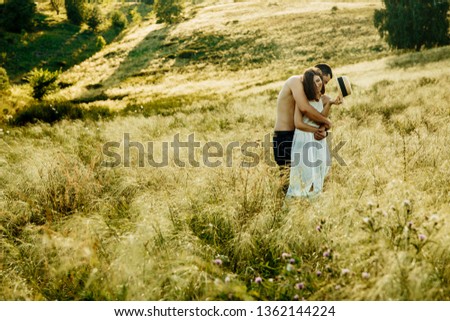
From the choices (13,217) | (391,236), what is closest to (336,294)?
(391,236)

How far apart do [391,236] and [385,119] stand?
233 inches

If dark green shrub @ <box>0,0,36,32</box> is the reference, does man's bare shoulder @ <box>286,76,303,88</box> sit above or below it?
below

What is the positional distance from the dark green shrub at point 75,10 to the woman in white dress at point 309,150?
199 ft

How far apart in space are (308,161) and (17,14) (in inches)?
2179

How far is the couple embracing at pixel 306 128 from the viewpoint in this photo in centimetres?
372

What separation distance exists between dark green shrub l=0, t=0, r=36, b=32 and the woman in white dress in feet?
177

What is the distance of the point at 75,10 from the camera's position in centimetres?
5509

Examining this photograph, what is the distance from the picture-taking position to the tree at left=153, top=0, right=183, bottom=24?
57.3 meters

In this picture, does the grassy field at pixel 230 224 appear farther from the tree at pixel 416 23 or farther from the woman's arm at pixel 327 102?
the tree at pixel 416 23

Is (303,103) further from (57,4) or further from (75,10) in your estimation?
(75,10)

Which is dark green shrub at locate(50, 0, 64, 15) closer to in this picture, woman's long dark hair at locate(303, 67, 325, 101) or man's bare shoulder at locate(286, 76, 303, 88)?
man's bare shoulder at locate(286, 76, 303, 88)

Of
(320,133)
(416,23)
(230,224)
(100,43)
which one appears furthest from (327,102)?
(100,43)

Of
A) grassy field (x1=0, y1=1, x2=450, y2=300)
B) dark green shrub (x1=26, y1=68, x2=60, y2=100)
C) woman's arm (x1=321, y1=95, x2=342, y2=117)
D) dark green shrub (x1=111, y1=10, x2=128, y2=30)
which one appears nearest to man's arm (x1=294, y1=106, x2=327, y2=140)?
woman's arm (x1=321, y1=95, x2=342, y2=117)

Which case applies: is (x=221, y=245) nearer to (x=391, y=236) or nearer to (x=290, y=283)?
(x=290, y=283)
